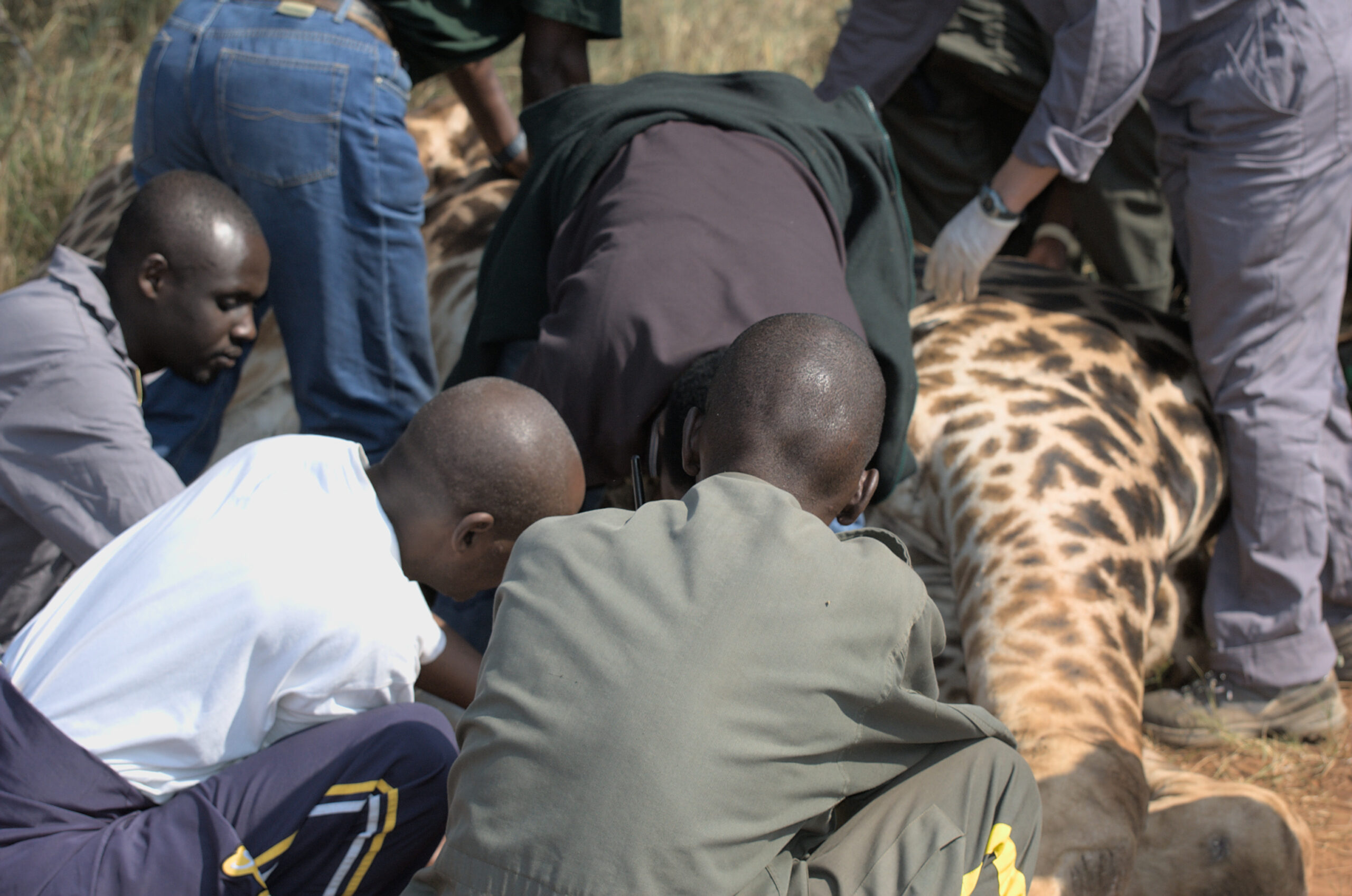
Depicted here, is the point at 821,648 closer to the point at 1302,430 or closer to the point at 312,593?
the point at 312,593

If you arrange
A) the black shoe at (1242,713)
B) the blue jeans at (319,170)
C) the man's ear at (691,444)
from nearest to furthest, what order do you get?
1. the man's ear at (691,444)
2. the blue jeans at (319,170)
3. the black shoe at (1242,713)

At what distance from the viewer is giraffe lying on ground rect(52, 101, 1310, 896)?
2.22 metres

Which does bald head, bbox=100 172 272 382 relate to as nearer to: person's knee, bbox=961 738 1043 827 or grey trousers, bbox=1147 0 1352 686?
person's knee, bbox=961 738 1043 827

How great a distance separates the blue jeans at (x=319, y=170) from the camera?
2.76 meters

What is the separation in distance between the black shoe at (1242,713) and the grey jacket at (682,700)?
1558 mm

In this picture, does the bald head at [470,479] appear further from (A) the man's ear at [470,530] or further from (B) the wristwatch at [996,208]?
(B) the wristwatch at [996,208]

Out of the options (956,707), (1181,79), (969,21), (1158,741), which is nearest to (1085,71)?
(1181,79)

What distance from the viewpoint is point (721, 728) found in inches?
55.9

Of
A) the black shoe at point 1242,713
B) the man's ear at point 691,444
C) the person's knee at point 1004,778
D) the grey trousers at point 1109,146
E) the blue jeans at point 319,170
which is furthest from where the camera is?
the grey trousers at point 1109,146

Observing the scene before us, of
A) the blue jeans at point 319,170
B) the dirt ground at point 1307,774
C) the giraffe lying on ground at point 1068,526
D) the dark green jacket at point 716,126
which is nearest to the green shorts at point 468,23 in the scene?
the blue jeans at point 319,170

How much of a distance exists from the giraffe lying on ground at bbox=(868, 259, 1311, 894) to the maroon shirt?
0.64m

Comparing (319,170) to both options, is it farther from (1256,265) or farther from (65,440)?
(1256,265)

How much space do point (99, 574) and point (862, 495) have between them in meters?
1.20

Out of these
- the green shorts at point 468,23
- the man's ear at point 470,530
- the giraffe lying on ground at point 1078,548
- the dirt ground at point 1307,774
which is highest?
the green shorts at point 468,23
